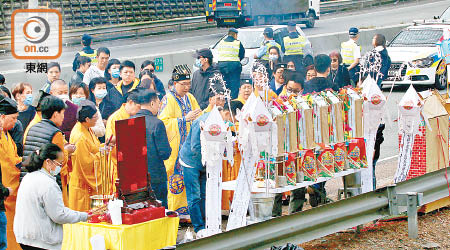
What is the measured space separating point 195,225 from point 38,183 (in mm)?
2841

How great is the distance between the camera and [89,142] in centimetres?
864

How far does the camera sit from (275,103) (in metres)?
8.58

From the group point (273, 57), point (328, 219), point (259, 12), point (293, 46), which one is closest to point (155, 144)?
point (328, 219)

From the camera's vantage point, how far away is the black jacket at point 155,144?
29.4 feet

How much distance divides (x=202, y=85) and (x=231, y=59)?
3.32 metres

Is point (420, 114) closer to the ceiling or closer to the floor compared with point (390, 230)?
closer to the ceiling

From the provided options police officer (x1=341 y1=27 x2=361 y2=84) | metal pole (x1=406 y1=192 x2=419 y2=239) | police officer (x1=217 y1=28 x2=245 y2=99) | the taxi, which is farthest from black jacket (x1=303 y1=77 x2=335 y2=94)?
the taxi

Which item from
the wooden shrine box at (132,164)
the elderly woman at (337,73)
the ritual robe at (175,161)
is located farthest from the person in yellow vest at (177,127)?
the elderly woman at (337,73)

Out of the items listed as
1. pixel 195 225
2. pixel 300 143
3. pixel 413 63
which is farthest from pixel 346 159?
pixel 413 63

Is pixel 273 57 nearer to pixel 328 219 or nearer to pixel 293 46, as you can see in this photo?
pixel 293 46

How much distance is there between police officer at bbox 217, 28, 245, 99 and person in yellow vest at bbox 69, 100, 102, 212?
24.3 ft

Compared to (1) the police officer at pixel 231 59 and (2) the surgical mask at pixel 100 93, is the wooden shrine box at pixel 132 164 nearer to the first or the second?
(2) the surgical mask at pixel 100 93

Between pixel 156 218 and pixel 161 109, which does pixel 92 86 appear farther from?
pixel 156 218

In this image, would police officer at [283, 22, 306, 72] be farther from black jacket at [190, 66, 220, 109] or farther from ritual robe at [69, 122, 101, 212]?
ritual robe at [69, 122, 101, 212]
